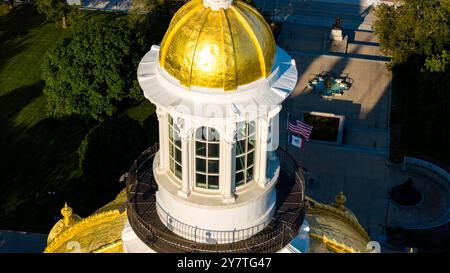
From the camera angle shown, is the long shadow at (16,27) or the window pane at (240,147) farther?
the long shadow at (16,27)

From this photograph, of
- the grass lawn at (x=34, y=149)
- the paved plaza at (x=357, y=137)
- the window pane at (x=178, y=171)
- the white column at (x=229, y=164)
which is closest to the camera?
the white column at (x=229, y=164)

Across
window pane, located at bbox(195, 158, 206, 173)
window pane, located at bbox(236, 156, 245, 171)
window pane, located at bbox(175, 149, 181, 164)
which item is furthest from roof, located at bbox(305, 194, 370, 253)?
window pane, located at bbox(175, 149, 181, 164)

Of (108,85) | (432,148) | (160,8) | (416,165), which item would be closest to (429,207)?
(416,165)

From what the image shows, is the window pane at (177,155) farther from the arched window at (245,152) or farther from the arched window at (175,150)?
the arched window at (245,152)

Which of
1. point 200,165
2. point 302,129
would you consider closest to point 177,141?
point 200,165

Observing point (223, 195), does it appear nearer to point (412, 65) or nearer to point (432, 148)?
point (432, 148)

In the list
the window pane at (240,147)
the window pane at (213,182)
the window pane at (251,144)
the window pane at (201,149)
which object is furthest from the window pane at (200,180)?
the window pane at (251,144)

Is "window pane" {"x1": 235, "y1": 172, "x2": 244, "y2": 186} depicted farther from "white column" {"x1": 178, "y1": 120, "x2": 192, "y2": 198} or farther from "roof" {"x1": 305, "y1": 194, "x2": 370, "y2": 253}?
"roof" {"x1": 305, "y1": 194, "x2": 370, "y2": 253}
